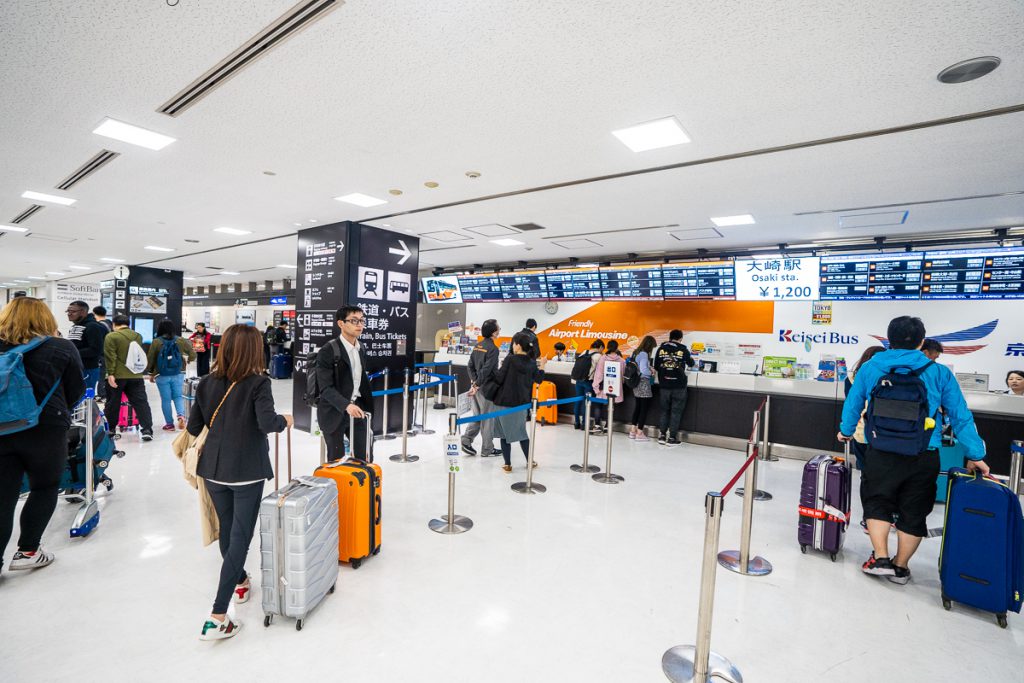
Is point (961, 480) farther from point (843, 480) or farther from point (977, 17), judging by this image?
point (977, 17)

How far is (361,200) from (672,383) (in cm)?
459

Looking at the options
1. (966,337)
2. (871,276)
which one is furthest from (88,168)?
(966,337)

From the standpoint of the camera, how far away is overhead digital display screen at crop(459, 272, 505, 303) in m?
9.58

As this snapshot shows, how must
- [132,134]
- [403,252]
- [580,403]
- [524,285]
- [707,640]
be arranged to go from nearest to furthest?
[707,640] → [132,134] → [403,252] → [580,403] → [524,285]

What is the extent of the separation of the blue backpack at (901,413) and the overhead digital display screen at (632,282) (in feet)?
16.5

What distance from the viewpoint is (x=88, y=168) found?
451cm

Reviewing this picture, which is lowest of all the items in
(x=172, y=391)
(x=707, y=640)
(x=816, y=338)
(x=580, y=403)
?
(x=707, y=640)

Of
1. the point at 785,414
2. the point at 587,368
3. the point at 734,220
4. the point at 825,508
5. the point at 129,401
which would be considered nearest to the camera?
the point at 825,508

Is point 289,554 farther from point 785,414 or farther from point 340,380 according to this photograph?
point 785,414

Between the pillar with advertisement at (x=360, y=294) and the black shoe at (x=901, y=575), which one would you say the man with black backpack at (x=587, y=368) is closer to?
the pillar with advertisement at (x=360, y=294)

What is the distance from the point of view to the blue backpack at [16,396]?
2.48m

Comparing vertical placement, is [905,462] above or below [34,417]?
below

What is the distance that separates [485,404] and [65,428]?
144 inches

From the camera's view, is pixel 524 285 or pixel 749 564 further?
pixel 524 285
